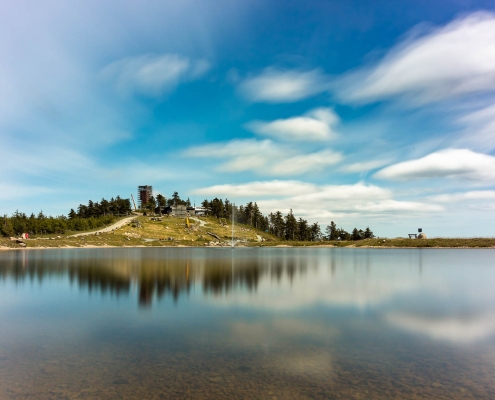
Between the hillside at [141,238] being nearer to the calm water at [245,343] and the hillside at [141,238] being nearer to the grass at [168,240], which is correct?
the grass at [168,240]

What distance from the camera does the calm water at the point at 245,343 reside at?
13586 mm

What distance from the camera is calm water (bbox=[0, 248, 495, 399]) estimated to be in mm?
13586

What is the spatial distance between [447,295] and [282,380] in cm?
2788

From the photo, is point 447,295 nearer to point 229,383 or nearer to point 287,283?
point 287,283

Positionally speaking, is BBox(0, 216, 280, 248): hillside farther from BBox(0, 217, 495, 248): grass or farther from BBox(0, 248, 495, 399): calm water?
BBox(0, 248, 495, 399): calm water

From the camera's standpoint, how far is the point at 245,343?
1888 cm

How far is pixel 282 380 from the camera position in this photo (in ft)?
46.1

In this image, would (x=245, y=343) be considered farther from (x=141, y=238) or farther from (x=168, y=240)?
(x=168, y=240)

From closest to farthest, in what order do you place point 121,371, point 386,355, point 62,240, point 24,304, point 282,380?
point 282,380 → point 121,371 → point 386,355 → point 24,304 → point 62,240

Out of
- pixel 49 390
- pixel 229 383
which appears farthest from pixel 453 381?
pixel 49 390

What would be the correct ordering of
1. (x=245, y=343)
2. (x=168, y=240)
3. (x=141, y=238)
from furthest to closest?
(x=168, y=240)
(x=141, y=238)
(x=245, y=343)

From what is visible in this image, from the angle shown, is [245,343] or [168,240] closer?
[245,343]

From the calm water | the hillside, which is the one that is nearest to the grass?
the hillside

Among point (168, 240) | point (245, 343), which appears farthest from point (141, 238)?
point (245, 343)
